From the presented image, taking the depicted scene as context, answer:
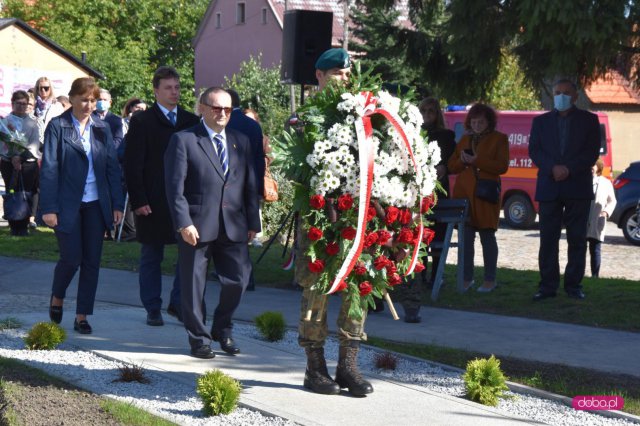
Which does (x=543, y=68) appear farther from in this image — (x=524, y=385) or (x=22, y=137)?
(x=22, y=137)

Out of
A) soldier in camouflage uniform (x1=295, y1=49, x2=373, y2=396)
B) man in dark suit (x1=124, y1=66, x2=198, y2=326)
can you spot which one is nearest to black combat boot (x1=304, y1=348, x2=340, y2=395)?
soldier in camouflage uniform (x1=295, y1=49, x2=373, y2=396)

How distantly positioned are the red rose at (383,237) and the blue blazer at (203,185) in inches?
56.7

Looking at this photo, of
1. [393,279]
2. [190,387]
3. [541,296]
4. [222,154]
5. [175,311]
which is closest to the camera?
[393,279]

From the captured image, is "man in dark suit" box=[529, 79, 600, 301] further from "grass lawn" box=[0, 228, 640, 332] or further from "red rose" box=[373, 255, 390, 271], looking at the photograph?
"red rose" box=[373, 255, 390, 271]

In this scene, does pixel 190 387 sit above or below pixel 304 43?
below

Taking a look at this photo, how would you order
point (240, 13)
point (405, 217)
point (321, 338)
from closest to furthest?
point (405, 217), point (321, 338), point (240, 13)

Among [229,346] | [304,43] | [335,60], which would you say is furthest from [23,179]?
[335,60]

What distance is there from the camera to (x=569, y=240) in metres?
10.6

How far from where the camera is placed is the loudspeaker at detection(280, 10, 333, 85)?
13.6 metres

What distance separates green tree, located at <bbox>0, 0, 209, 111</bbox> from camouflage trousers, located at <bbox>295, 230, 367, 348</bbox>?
50.2 meters

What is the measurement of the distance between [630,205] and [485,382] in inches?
568

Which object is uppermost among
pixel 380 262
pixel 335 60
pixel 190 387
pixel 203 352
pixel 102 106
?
pixel 102 106

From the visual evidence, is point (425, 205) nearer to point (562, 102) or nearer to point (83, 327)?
point (83, 327)

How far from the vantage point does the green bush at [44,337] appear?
25.3 feet
